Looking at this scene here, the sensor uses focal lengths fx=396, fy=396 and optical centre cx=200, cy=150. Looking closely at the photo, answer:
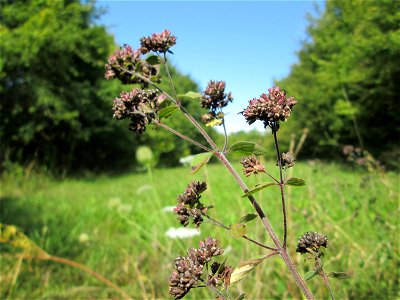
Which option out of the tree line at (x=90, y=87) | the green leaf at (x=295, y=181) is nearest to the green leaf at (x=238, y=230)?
the green leaf at (x=295, y=181)

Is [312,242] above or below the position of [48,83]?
below

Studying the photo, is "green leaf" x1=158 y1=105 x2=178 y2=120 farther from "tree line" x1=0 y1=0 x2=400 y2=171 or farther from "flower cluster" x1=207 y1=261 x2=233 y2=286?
"tree line" x1=0 y1=0 x2=400 y2=171

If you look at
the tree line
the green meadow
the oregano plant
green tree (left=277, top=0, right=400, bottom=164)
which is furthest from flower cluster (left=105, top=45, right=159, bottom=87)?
the tree line

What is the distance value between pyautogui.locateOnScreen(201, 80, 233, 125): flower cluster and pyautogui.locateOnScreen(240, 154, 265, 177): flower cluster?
0.42 feet

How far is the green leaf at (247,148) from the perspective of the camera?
2.12ft

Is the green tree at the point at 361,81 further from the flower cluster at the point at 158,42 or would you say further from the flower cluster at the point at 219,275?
the flower cluster at the point at 219,275

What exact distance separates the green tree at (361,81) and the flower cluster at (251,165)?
3.63 m

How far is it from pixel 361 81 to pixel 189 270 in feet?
27.7

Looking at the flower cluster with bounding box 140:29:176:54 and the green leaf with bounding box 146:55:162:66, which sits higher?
the flower cluster with bounding box 140:29:176:54

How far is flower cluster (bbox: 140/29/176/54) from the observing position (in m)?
0.80

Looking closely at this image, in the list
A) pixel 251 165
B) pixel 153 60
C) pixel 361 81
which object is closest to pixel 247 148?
pixel 251 165

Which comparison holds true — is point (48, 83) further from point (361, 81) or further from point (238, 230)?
point (238, 230)

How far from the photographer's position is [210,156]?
26.3 inches

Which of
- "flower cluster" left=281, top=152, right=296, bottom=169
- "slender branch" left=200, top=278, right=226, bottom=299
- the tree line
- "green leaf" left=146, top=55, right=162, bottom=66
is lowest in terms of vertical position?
"slender branch" left=200, top=278, right=226, bottom=299
